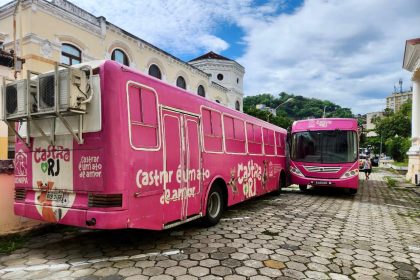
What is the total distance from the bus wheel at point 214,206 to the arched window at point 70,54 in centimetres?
1188

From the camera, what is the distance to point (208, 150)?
635 centimetres

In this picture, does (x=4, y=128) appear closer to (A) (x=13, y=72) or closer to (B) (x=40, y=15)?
(A) (x=13, y=72)

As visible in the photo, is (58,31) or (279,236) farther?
(58,31)

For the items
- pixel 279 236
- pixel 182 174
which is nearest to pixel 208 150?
pixel 182 174

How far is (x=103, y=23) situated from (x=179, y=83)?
844cm

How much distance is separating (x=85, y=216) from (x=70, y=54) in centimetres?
1342

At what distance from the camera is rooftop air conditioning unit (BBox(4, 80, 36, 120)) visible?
4570mm

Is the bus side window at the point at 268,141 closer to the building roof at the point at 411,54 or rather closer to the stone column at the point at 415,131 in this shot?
the building roof at the point at 411,54

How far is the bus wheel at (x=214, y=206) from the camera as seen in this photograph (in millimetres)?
6410

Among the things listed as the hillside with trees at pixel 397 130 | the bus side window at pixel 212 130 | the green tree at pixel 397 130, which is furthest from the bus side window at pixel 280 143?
the green tree at pixel 397 130

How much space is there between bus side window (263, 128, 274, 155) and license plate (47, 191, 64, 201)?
673 cm

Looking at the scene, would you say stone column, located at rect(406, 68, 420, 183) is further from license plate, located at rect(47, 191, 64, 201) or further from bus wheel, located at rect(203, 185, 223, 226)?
license plate, located at rect(47, 191, 64, 201)

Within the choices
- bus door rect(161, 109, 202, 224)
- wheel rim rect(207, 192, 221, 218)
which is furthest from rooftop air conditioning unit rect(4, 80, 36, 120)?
wheel rim rect(207, 192, 221, 218)

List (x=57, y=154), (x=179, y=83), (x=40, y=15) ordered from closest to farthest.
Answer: (x=57, y=154) → (x=40, y=15) → (x=179, y=83)
